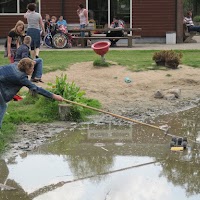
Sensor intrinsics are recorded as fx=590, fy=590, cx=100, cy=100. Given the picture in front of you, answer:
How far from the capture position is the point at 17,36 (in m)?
13.0

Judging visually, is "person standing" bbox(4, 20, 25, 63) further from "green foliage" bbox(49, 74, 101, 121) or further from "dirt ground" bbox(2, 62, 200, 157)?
"green foliage" bbox(49, 74, 101, 121)

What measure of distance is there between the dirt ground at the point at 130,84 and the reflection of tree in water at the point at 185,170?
345 centimetres

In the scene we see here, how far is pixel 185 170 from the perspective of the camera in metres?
7.48

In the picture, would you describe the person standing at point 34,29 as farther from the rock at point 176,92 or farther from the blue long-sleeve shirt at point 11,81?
the blue long-sleeve shirt at point 11,81

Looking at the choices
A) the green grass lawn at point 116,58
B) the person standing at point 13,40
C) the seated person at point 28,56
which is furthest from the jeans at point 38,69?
the green grass lawn at point 116,58

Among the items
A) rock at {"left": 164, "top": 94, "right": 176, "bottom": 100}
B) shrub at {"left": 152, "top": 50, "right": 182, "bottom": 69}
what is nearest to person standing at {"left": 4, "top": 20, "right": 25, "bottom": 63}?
rock at {"left": 164, "top": 94, "right": 176, "bottom": 100}

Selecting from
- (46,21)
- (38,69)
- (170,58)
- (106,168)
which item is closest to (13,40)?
(38,69)

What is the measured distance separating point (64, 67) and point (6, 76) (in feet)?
26.7

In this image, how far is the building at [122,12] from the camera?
25.2m

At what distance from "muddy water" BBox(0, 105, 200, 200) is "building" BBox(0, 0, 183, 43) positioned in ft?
52.0

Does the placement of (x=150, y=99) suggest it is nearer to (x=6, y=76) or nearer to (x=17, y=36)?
(x=17, y=36)

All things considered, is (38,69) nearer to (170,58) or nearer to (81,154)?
(81,154)

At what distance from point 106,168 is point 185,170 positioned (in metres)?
1.01

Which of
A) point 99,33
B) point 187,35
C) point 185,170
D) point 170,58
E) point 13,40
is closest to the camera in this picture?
point 185,170
